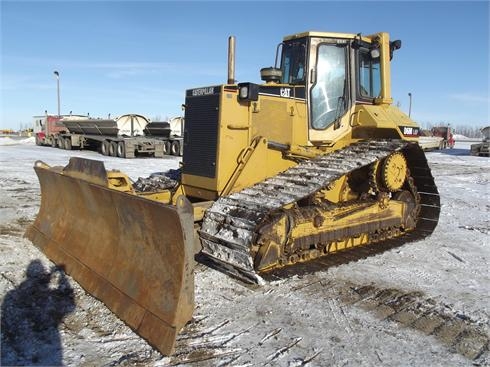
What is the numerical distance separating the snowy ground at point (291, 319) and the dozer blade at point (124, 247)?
15 cm

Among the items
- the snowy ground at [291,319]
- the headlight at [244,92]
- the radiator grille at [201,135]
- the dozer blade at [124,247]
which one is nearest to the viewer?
the snowy ground at [291,319]

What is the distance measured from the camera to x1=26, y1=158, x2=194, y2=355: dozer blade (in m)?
3.76

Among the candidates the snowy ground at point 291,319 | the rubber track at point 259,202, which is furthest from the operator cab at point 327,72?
the snowy ground at point 291,319

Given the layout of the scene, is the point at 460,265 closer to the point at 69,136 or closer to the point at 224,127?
the point at 224,127

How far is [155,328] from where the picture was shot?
3727 mm

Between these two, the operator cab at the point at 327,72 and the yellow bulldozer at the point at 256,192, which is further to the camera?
the operator cab at the point at 327,72

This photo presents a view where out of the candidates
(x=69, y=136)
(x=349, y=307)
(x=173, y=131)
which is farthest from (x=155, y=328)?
(x=69, y=136)

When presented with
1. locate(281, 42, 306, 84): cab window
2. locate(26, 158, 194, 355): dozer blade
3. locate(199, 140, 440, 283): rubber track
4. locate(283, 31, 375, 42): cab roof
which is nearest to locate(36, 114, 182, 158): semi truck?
locate(281, 42, 306, 84): cab window

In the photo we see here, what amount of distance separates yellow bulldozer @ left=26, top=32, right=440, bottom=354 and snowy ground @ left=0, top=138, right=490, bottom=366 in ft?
0.74

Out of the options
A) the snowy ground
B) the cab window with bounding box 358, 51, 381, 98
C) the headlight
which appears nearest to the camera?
the snowy ground

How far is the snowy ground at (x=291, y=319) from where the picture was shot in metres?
3.49

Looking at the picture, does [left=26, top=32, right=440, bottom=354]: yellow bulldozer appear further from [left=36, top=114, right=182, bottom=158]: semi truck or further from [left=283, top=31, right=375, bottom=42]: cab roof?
[left=36, top=114, right=182, bottom=158]: semi truck

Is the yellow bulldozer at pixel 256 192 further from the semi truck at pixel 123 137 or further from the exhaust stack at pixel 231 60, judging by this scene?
the semi truck at pixel 123 137

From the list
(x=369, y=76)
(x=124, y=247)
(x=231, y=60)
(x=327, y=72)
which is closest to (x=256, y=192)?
(x=124, y=247)
